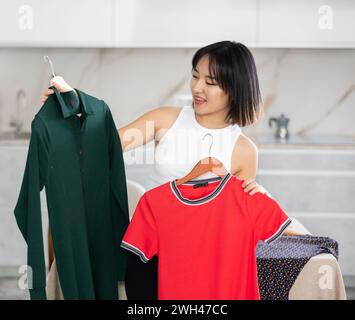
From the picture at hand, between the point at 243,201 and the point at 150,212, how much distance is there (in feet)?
0.52

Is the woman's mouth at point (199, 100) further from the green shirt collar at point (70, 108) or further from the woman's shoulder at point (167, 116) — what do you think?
the green shirt collar at point (70, 108)

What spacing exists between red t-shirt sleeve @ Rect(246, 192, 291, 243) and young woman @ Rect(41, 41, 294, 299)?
0.06 feet

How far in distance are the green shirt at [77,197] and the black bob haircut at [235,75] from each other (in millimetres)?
196

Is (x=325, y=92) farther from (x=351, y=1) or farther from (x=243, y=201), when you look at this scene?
(x=243, y=201)

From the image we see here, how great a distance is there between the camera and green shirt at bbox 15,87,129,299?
92 cm

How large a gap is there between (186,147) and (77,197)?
8.5 inches

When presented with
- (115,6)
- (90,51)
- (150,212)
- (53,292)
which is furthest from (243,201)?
(90,51)

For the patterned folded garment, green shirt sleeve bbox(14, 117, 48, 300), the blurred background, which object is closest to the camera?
green shirt sleeve bbox(14, 117, 48, 300)

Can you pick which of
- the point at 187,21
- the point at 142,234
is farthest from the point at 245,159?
the point at 187,21

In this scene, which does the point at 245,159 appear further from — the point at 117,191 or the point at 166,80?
the point at 166,80

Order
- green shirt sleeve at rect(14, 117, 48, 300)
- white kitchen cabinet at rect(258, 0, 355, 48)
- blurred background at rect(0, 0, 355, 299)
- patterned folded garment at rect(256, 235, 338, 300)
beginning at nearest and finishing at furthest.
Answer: green shirt sleeve at rect(14, 117, 48, 300) < patterned folded garment at rect(256, 235, 338, 300) < blurred background at rect(0, 0, 355, 299) < white kitchen cabinet at rect(258, 0, 355, 48)

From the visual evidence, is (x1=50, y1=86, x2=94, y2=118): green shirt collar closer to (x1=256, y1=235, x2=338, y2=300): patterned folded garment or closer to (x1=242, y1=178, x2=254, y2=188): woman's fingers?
(x1=242, y1=178, x2=254, y2=188): woman's fingers

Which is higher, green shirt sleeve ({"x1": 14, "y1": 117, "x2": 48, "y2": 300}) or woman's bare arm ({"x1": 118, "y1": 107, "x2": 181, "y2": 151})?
woman's bare arm ({"x1": 118, "y1": 107, "x2": 181, "y2": 151})

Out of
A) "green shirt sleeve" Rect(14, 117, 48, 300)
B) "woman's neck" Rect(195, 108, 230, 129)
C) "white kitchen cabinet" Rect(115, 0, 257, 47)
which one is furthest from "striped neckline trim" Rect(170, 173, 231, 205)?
"white kitchen cabinet" Rect(115, 0, 257, 47)
